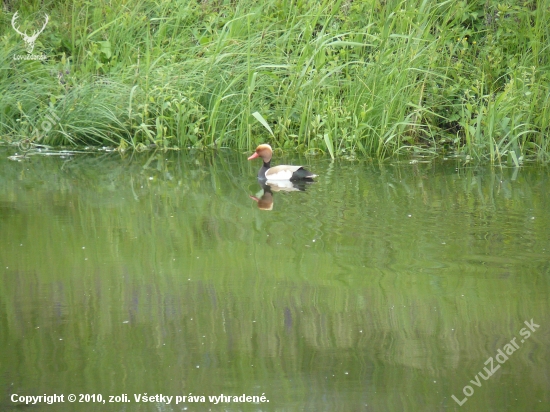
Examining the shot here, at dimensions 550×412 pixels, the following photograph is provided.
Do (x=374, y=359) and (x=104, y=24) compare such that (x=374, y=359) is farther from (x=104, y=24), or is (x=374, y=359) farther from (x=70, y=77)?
(x=104, y=24)

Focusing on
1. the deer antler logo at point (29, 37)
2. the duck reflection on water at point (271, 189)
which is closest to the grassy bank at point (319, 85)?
the deer antler logo at point (29, 37)

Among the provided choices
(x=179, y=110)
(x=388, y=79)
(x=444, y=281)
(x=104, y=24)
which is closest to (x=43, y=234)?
(x=444, y=281)

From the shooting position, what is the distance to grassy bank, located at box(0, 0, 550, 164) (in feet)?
34.3

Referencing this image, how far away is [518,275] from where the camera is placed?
5730mm

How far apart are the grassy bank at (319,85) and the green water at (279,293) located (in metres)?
1.79

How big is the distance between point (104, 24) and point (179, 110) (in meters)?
2.71

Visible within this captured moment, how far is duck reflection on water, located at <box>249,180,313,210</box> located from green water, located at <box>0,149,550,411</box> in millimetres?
59

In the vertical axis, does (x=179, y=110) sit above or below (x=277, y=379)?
below

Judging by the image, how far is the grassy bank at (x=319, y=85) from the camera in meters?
10.5

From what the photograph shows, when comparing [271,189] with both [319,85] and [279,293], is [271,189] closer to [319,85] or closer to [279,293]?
[319,85]

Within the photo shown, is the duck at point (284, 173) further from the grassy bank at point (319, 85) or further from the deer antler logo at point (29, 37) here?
the deer antler logo at point (29, 37)

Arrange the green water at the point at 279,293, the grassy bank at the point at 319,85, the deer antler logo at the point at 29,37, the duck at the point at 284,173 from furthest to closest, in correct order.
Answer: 1. the deer antler logo at the point at 29,37
2. the grassy bank at the point at 319,85
3. the duck at the point at 284,173
4. the green water at the point at 279,293

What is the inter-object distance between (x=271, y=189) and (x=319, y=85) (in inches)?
95.5

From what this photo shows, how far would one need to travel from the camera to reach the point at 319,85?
10781 millimetres
